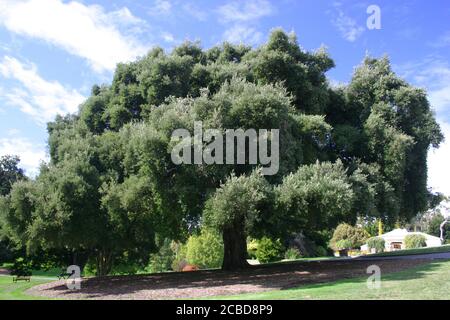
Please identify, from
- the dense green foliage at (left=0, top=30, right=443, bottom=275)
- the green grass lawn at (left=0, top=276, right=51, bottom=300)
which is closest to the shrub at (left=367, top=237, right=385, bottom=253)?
the dense green foliage at (left=0, top=30, right=443, bottom=275)

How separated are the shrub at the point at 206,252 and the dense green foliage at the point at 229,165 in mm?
16571

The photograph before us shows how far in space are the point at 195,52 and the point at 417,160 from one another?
56.4ft

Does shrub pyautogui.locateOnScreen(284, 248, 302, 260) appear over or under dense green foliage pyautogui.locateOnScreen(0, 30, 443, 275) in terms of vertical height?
under

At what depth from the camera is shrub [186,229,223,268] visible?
50.1 meters

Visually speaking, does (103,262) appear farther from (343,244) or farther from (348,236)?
(348,236)

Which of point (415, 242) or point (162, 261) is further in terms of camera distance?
point (415, 242)

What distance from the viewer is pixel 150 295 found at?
17.1 meters

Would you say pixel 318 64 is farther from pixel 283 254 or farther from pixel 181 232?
pixel 283 254

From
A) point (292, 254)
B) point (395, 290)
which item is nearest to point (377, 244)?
point (292, 254)

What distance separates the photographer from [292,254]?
4888 centimetres

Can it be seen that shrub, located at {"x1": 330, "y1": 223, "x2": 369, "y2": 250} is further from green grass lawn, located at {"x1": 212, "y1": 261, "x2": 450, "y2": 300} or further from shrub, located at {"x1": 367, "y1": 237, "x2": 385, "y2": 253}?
green grass lawn, located at {"x1": 212, "y1": 261, "x2": 450, "y2": 300}

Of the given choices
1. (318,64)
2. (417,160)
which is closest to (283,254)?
(417,160)

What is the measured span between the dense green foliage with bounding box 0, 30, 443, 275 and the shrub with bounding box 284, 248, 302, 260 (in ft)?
60.9

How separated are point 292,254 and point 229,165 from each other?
30724 millimetres
